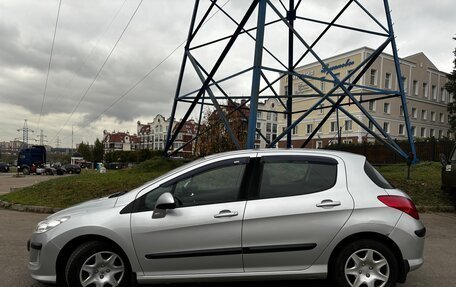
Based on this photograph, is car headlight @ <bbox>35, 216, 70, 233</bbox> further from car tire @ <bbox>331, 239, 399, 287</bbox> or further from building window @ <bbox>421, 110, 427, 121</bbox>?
building window @ <bbox>421, 110, 427, 121</bbox>

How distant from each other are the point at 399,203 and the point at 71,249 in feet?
11.5

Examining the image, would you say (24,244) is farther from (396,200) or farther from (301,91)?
(301,91)

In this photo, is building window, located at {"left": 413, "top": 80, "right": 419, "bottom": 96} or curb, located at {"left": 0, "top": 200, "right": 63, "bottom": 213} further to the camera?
building window, located at {"left": 413, "top": 80, "right": 419, "bottom": 96}

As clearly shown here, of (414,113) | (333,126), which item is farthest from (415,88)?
(333,126)

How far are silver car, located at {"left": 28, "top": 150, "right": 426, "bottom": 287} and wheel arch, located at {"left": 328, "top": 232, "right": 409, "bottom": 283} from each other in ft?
0.03

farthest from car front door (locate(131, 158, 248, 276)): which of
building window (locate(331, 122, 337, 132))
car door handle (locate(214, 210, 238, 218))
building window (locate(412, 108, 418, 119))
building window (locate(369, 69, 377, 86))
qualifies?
building window (locate(412, 108, 418, 119))

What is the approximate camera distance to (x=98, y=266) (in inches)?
157

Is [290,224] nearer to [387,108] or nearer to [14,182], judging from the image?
[14,182]

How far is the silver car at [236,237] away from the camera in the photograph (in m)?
3.96

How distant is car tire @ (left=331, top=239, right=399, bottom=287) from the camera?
4.02 metres

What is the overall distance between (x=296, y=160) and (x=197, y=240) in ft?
4.68

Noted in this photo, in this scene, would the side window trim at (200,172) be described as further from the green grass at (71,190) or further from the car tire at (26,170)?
the car tire at (26,170)

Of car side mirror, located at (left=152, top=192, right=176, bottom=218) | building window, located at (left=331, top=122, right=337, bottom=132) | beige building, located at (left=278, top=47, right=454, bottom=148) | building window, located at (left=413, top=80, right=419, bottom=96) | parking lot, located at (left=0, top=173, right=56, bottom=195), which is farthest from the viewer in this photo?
building window, located at (left=413, top=80, right=419, bottom=96)

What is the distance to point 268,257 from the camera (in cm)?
398
